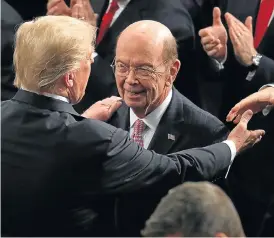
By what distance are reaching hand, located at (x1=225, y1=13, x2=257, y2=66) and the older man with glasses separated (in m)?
0.26

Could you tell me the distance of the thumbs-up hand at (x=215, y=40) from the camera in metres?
2.77

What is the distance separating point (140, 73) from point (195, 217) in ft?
3.11

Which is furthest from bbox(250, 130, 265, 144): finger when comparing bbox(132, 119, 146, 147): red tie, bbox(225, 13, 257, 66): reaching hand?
bbox(132, 119, 146, 147): red tie

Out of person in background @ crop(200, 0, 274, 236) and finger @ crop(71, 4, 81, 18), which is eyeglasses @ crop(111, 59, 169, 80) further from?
finger @ crop(71, 4, 81, 18)

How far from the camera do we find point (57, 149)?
214 centimetres

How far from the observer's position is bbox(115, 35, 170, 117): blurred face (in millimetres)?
2486

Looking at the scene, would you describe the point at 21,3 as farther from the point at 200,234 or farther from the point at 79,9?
the point at 200,234

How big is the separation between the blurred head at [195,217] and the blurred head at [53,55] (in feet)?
2.10

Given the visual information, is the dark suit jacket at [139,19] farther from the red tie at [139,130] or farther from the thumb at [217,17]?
the red tie at [139,130]

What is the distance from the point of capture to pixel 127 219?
2.45 m

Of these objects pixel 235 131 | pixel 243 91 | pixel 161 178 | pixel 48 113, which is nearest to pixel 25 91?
pixel 48 113

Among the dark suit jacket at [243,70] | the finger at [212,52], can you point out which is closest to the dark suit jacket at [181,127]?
the dark suit jacket at [243,70]

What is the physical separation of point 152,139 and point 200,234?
3.25ft

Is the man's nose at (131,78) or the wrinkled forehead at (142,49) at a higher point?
the wrinkled forehead at (142,49)
